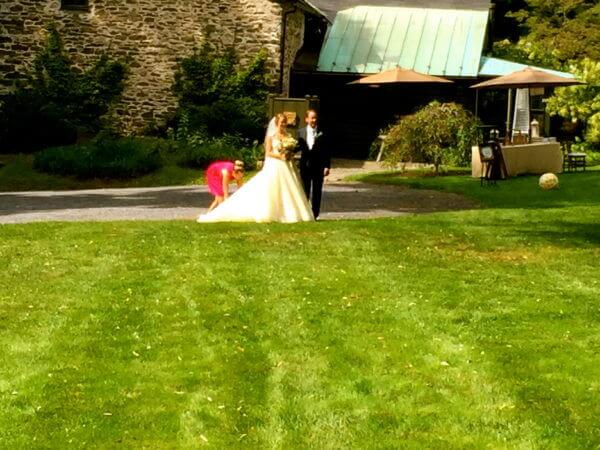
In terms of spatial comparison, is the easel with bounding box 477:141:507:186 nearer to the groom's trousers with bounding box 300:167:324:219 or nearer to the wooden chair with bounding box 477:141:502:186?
the wooden chair with bounding box 477:141:502:186

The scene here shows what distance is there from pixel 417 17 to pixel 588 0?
17.7 meters

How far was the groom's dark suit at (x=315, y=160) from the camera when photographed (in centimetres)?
1554

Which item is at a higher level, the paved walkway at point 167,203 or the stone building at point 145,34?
the stone building at point 145,34

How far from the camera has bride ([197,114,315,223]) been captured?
49.8 ft

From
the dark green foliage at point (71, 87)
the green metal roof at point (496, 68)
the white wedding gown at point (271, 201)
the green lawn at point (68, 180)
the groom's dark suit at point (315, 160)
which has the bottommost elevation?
the green lawn at point (68, 180)

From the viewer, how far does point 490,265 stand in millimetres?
11398

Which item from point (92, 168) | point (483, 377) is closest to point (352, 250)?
point (483, 377)

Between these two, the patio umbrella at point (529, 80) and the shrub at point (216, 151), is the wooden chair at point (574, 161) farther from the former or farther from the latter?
the shrub at point (216, 151)

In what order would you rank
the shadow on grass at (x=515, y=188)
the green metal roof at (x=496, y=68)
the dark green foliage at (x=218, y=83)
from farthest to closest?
the green metal roof at (x=496, y=68) < the dark green foliage at (x=218, y=83) < the shadow on grass at (x=515, y=188)

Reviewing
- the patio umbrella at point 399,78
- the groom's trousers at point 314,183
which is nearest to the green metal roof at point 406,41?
the patio umbrella at point 399,78

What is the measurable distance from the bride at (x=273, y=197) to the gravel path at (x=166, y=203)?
131 centimetres

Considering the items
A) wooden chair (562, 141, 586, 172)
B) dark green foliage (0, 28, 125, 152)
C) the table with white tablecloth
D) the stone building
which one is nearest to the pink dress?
the table with white tablecloth

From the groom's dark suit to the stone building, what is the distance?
14.5 m

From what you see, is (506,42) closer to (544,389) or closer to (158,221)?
(158,221)
